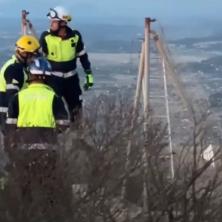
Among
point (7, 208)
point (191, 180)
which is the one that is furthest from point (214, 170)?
point (7, 208)

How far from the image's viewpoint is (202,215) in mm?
7277

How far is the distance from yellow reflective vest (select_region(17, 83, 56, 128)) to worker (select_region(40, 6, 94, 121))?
8.05 feet

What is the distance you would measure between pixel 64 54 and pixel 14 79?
49.4 inches

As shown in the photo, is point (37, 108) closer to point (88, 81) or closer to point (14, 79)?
point (14, 79)

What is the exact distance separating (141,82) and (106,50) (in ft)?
43.8

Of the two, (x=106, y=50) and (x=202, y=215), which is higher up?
(x=202, y=215)

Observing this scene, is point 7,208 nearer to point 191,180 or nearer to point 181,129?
point 191,180

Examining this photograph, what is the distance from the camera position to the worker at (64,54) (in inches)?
414

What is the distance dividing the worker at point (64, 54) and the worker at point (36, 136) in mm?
2322

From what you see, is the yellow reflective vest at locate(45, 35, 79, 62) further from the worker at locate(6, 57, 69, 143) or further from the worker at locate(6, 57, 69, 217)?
the worker at locate(6, 57, 69, 143)

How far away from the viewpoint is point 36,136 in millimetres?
7668

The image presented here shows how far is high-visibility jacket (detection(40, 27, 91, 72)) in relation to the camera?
419 inches

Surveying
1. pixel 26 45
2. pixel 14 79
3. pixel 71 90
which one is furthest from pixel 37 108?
pixel 71 90

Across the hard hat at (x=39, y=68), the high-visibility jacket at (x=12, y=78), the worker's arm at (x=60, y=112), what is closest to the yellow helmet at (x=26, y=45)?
the high-visibility jacket at (x=12, y=78)
